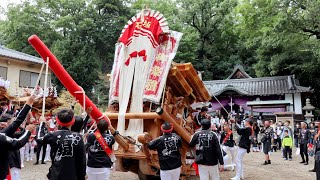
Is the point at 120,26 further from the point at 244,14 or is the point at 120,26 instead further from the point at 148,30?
the point at 148,30

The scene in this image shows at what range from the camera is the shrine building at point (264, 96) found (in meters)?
25.9

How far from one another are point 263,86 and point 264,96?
3.47ft

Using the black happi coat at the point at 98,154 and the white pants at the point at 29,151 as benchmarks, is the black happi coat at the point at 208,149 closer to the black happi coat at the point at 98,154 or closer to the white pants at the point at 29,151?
the black happi coat at the point at 98,154

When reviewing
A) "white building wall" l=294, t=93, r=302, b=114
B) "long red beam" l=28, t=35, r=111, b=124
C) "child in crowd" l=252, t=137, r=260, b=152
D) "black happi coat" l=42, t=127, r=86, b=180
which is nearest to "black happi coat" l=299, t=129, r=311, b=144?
"child in crowd" l=252, t=137, r=260, b=152

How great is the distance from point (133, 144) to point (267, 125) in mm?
10027

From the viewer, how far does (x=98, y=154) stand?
579cm

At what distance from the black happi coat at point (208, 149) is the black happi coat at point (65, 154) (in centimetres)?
303

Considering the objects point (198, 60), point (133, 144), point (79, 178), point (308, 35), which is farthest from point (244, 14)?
point (79, 178)

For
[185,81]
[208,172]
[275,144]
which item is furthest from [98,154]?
[275,144]

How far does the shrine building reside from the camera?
25.9 meters

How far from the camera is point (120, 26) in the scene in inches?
1148

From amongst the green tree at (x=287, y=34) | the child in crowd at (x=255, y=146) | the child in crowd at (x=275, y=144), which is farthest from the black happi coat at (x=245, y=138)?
the green tree at (x=287, y=34)

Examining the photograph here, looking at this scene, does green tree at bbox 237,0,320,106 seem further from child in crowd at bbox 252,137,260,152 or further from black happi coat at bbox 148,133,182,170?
black happi coat at bbox 148,133,182,170

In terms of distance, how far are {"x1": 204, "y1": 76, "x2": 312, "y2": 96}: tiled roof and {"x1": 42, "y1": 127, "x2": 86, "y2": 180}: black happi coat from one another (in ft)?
78.0
